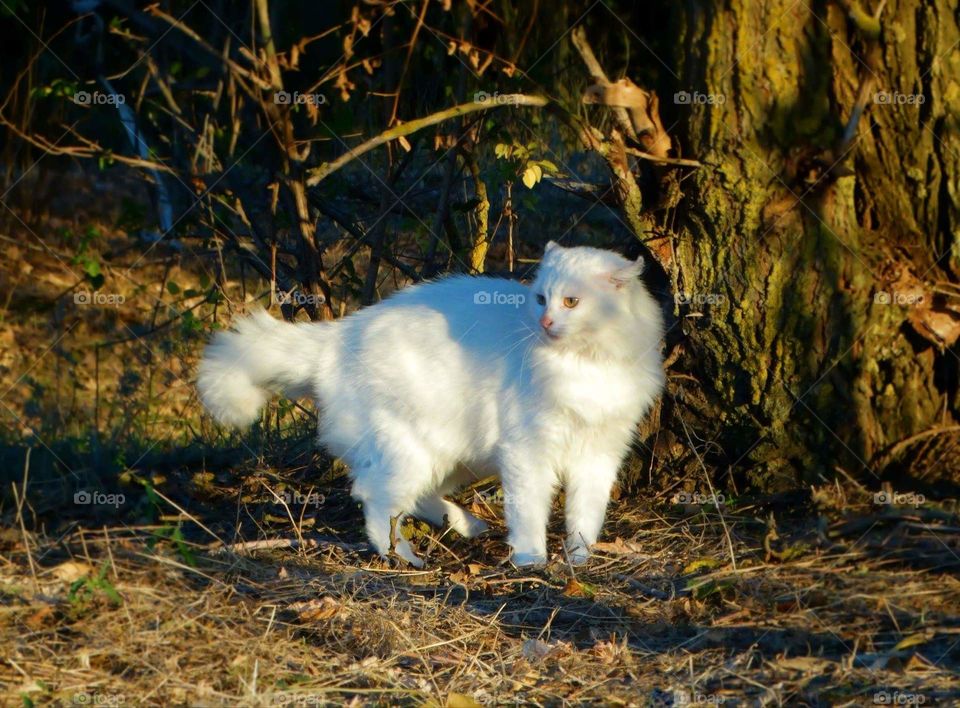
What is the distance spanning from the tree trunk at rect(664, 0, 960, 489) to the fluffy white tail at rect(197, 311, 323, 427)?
5.41 feet

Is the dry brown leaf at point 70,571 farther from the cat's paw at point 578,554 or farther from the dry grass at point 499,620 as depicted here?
the cat's paw at point 578,554

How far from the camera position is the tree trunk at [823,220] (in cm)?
466

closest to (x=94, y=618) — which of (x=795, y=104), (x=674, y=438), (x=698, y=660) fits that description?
(x=698, y=660)

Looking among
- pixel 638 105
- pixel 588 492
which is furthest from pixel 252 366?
→ pixel 638 105

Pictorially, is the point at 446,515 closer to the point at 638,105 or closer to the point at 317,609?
the point at 317,609

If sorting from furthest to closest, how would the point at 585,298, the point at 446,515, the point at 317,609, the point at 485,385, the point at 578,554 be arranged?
the point at 446,515
the point at 485,385
the point at 578,554
the point at 585,298
the point at 317,609

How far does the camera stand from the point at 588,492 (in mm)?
4902

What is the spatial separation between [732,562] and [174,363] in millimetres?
6499

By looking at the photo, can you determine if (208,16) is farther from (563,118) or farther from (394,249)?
(563,118)

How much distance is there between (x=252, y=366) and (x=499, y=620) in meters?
1.59

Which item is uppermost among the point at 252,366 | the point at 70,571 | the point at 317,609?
the point at 252,366

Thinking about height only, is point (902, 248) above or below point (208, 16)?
below

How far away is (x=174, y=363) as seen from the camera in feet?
32.1

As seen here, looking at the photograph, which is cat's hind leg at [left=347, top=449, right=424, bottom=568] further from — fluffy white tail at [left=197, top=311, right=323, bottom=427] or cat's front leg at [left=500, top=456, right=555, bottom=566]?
fluffy white tail at [left=197, top=311, right=323, bottom=427]
